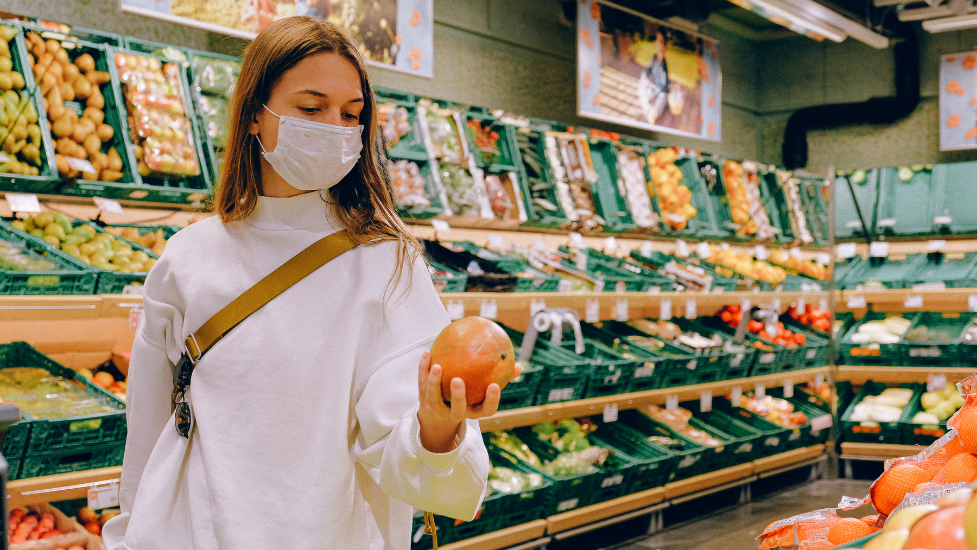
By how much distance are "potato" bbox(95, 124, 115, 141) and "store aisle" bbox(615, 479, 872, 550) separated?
3.34m

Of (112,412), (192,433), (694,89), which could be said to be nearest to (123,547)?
(192,433)

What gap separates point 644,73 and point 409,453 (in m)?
5.27

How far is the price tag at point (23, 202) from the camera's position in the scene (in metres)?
2.83

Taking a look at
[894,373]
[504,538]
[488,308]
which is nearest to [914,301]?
[894,373]

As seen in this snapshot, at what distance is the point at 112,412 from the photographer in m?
2.63

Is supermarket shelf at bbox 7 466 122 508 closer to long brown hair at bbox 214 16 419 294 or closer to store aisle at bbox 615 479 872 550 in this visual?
long brown hair at bbox 214 16 419 294

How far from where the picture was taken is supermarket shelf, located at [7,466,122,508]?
249 cm

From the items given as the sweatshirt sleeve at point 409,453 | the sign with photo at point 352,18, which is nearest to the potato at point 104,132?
the sign with photo at point 352,18

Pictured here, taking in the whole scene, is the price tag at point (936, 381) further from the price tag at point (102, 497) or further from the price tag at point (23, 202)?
the price tag at point (23, 202)

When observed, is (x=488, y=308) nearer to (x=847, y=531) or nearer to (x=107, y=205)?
(x=107, y=205)

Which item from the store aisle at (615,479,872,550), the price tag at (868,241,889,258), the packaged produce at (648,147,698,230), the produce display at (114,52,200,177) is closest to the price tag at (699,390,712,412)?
the store aisle at (615,479,872,550)

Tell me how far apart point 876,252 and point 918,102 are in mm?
1942

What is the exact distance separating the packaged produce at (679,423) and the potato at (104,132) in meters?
3.43

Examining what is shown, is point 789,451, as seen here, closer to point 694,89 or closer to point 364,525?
point 694,89
